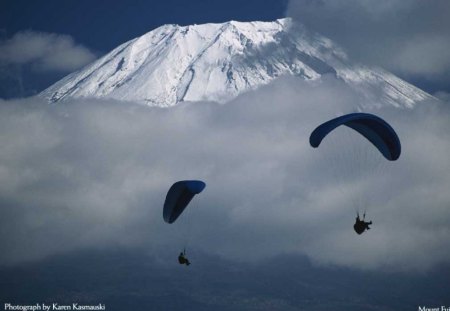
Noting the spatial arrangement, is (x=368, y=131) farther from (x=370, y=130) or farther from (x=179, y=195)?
(x=179, y=195)

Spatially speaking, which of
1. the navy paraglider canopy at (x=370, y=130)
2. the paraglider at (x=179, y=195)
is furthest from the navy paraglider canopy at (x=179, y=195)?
the navy paraglider canopy at (x=370, y=130)

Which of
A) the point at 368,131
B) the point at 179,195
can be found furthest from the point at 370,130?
the point at 179,195

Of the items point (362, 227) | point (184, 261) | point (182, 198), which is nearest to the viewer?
point (362, 227)

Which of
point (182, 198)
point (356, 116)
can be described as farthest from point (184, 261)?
point (356, 116)

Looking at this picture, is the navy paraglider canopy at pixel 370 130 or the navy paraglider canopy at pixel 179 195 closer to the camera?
the navy paraglider canopy at pixel 370 130

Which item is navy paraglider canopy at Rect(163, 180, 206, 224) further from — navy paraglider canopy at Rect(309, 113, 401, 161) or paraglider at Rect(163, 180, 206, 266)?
navy paraglider canopy at Rect(309, 113, 401, 161)

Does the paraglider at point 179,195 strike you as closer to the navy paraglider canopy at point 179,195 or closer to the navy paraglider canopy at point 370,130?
the navy paraglider canopy at point 179,195

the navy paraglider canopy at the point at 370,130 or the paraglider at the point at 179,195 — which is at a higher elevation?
the navy paraglider canopy at the point at 370,130

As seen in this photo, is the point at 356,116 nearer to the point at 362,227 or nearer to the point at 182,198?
the point at 362,227
